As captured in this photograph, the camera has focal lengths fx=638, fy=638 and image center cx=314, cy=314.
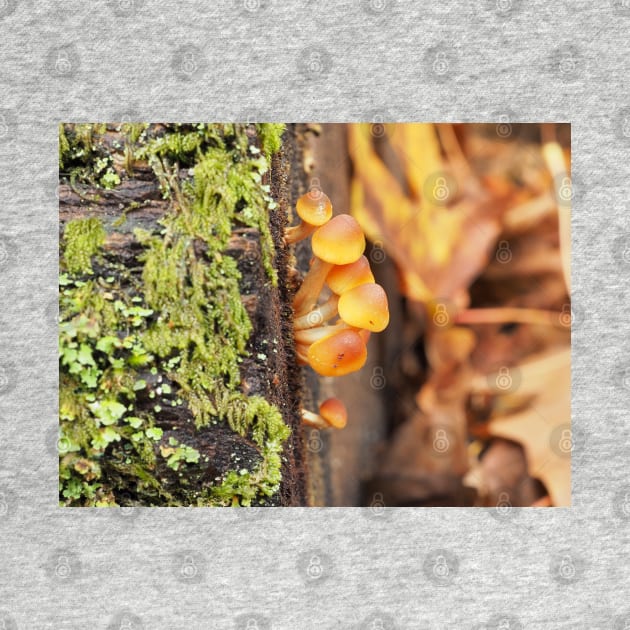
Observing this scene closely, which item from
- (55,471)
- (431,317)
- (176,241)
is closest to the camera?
(176,241)

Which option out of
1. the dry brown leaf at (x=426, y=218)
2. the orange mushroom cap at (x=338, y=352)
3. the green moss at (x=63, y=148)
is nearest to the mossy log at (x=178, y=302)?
the green moss at (x=63, y=148)

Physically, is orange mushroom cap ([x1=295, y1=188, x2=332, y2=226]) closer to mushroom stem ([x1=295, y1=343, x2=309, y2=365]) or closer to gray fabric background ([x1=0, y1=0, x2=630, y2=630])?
mushroom stem ([x1=295, y1=343, x2=309, y2=365])

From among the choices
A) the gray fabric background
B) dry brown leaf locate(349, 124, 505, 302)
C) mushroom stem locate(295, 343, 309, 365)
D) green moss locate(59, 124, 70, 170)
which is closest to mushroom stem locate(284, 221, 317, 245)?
mushroom stem locate(295, 343, 309, 365)

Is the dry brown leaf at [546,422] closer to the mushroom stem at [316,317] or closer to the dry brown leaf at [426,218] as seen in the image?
the dry brown leaf at [426,218]

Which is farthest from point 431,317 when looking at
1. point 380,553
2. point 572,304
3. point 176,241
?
point 176,241

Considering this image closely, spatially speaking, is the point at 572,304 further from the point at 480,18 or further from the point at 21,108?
the point at 21,108

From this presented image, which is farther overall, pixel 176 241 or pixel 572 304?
pixel 572 304
